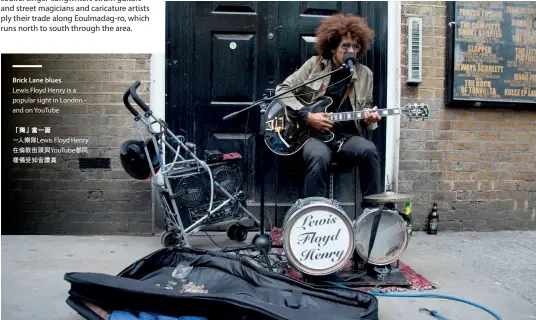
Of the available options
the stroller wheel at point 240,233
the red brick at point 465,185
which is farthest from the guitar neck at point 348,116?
the red brick at point 465,185

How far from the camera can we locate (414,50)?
4.34m

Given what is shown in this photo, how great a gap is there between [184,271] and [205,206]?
0.98 meters

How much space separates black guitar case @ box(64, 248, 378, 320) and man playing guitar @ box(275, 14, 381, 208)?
82 cm

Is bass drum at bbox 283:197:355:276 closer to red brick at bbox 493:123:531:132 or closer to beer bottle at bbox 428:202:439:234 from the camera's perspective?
beer bottle at bbox 428:202:439:234

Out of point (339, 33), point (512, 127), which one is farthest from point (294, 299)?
point (512, 127)

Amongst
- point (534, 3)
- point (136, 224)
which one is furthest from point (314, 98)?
point (534, 3)

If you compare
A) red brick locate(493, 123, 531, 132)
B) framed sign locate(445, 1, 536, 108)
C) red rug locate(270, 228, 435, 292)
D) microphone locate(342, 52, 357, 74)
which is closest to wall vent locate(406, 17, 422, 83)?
framed sign locate(445, 1, 536, 108)

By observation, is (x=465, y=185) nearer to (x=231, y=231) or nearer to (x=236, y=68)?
(x=231, y=231)

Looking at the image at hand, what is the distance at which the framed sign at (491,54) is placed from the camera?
171 inches

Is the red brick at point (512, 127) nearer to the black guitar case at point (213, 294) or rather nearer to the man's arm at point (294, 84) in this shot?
the man's arm at point (294, 84)

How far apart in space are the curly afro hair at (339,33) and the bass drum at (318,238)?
1453 mm

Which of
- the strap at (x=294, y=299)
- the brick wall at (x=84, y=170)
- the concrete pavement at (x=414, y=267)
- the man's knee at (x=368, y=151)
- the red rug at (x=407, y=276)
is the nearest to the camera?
the strap at (x=294, y=299)

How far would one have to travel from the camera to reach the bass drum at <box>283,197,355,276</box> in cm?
283

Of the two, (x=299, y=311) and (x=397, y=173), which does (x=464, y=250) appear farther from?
(x=299, y=311)
